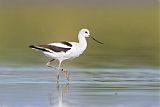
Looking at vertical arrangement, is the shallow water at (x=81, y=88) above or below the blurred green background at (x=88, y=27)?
below

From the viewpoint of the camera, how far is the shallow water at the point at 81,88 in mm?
12914

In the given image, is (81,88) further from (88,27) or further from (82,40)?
(88,27)

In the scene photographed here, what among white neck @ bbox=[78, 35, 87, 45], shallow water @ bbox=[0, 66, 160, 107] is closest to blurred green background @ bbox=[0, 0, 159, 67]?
shallow water @ bbox=[0, 66, 160, 107]

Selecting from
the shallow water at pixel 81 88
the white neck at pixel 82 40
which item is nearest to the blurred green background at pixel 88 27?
the shallow water at pixel 81 88

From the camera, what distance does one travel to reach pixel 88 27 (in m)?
32.3

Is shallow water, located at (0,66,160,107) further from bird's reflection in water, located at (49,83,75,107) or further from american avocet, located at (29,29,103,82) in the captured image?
american avocet, located at (29,29,103,82)

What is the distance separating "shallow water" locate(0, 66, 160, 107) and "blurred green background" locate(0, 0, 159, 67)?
Answer: 170 cm

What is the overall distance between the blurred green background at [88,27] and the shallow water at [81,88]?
1.70 meters

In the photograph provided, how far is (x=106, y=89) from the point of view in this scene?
1456 cm

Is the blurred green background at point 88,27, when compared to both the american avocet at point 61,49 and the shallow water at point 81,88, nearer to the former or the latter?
the shallow water at point 81,88

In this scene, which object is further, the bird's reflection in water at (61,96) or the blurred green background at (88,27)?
the blurred green background at (88,27)

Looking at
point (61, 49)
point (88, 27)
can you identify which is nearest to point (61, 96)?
point (61, 49)

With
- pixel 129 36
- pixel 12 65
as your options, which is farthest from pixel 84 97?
pixel 129 36

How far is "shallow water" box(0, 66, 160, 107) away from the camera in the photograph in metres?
12.9
